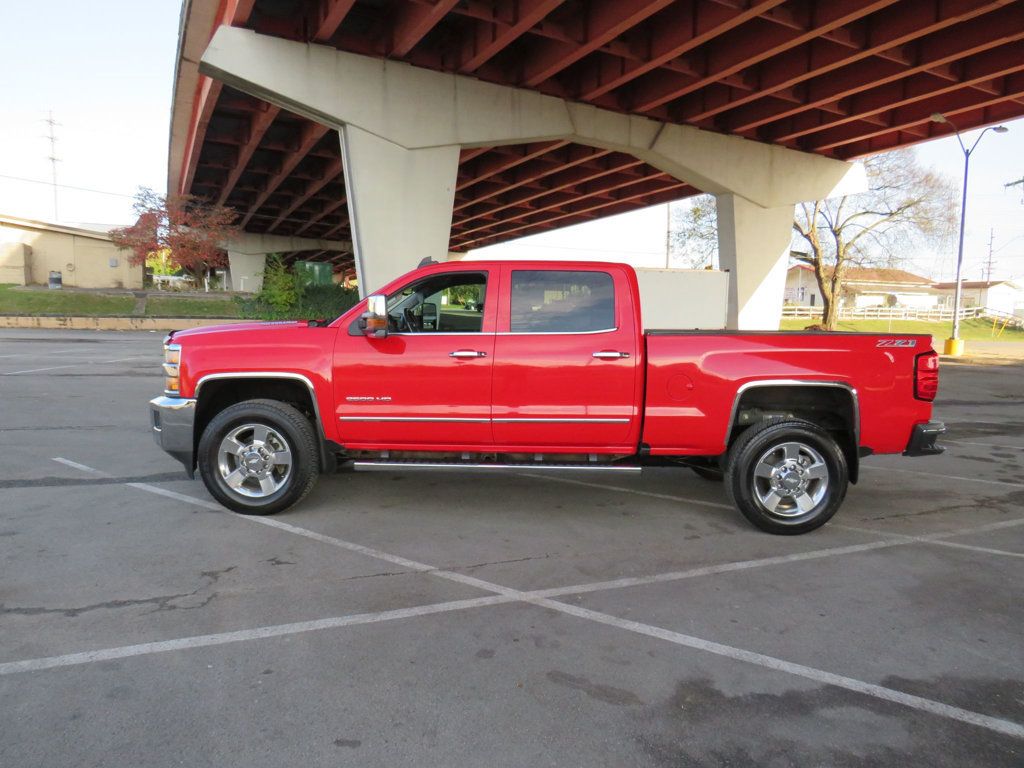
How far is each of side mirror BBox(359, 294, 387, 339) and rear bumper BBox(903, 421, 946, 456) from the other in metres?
4.11

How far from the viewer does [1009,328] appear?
189ft

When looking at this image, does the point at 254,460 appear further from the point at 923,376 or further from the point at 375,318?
the point at 923,376

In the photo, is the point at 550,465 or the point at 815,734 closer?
Answer: the point at 815,734

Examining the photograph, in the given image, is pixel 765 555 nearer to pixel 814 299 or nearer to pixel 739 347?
pixel 739 347

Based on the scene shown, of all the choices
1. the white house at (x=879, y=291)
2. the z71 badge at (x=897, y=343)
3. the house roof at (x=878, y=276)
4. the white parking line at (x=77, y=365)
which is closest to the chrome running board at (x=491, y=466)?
the z71 badge at (x=897, y=343)

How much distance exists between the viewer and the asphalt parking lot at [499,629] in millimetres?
2781

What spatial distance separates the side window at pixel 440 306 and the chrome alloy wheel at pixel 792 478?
249 centimetres

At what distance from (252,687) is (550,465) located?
2.89 metres

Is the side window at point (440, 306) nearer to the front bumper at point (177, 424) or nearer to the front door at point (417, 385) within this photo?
the front door at point (417, 385)

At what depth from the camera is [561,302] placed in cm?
554

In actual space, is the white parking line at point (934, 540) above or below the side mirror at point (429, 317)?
below

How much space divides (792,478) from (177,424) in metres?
4.81

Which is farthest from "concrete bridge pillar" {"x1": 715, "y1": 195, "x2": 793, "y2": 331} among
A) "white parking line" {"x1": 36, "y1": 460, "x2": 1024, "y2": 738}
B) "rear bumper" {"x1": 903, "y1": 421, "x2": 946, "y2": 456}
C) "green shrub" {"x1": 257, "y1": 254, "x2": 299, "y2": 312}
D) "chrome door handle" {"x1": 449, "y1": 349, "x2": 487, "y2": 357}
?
"green shrub" {"x1": 257, "y1": 254, "x2": 299, "y2": 312}

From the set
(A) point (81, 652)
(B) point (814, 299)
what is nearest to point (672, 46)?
(A) point (81, 652)
